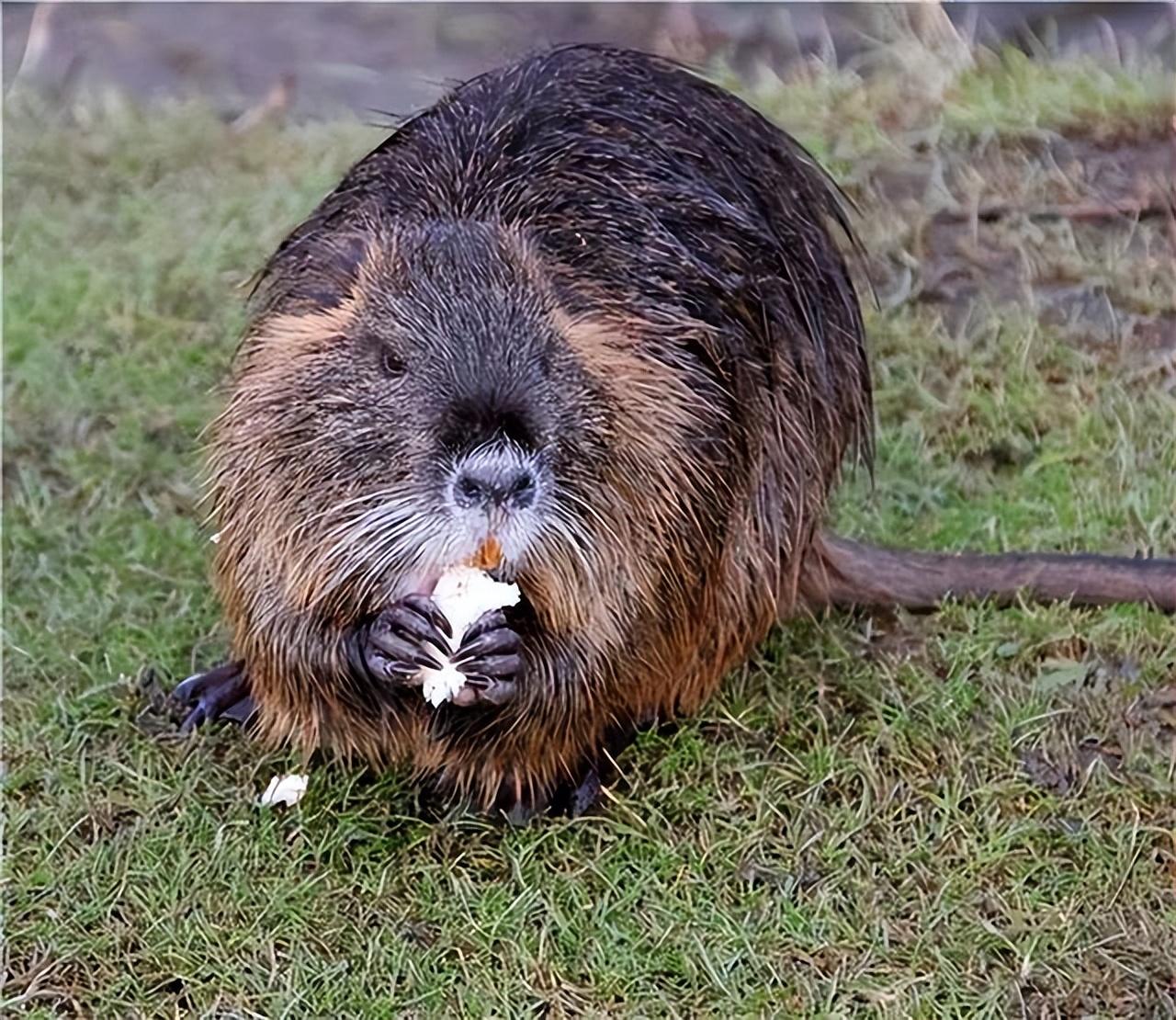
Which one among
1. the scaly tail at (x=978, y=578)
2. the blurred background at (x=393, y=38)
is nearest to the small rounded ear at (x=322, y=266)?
the scaly tail at (x=978, y=578)

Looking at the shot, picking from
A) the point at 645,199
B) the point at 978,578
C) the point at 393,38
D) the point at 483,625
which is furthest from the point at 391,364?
the point at 393,38

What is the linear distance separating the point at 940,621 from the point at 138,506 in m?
1.49

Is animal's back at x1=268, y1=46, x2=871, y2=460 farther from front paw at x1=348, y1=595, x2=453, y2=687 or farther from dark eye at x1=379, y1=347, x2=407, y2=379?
front paw at x1=348, y1=595, x2=453, y2=687

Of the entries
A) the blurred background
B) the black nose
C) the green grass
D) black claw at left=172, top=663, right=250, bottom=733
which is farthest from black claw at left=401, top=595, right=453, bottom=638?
the blurred background

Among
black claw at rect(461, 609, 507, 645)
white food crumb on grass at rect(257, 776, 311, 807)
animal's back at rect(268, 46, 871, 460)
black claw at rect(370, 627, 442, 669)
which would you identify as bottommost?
white food crumb on grass at rect(257, 776, 311, 807)

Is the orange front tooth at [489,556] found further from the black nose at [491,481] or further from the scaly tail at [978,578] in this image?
the scaly tail at [978,578]

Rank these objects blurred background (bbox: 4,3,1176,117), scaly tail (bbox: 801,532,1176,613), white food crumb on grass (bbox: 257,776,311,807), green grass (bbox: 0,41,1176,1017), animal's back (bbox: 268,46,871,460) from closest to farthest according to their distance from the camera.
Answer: green grass (bbox: 0,41,1176,1017) < animal's back (bbox: 268,46,871,460) < white food crumb on grass (bbox: 257,776,311,807) < scaly tail (bbox: 801,532,1176,613) < blurred background (bbox: 4,3,1176,117)

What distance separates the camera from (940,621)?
297cm

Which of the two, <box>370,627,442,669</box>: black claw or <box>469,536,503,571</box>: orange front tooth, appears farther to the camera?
<box>370,627,442,669</box>: black claw

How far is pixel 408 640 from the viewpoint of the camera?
2.39 m

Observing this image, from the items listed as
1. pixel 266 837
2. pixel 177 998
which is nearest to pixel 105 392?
pixel 266 837

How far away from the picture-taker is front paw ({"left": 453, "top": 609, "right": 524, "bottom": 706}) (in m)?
2.39

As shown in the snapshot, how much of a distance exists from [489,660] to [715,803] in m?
0.45

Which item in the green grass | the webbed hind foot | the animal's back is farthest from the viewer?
the webbed hind foot
